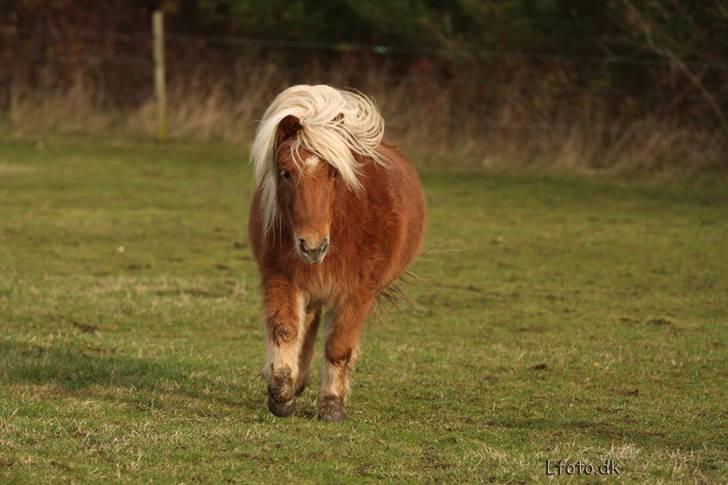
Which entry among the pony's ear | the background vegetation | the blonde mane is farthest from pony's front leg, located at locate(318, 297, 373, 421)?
the background vegetation

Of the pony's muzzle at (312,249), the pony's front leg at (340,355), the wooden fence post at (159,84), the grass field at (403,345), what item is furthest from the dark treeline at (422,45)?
the pony's muzzle at (312,249)

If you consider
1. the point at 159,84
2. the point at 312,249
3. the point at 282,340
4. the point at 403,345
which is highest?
the point at 312,249

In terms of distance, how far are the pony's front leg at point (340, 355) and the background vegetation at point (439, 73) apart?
13.5 meters

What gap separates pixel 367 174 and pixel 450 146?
14782mm

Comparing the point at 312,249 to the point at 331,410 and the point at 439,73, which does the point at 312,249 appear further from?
the point at 439,73

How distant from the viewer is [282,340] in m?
6.87

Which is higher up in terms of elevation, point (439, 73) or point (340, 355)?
point (439, 73)

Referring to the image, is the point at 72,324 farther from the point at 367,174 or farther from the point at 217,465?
the point at 217,465

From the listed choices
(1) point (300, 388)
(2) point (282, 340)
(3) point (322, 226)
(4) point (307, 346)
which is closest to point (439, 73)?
(4) point (307, 346)

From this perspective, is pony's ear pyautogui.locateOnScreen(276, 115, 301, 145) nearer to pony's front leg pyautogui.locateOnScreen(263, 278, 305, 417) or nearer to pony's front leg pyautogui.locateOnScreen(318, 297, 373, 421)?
pony's front leg pyautogui.locateOnScreen(263, 278, 305, 417)

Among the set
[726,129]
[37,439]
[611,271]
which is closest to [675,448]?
[37,439]

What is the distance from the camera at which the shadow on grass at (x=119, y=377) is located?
7379 millimetres

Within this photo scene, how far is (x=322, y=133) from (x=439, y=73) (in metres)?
18.6

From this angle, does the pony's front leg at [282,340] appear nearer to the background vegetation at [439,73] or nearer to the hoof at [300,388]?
the hoof at [300,388]
